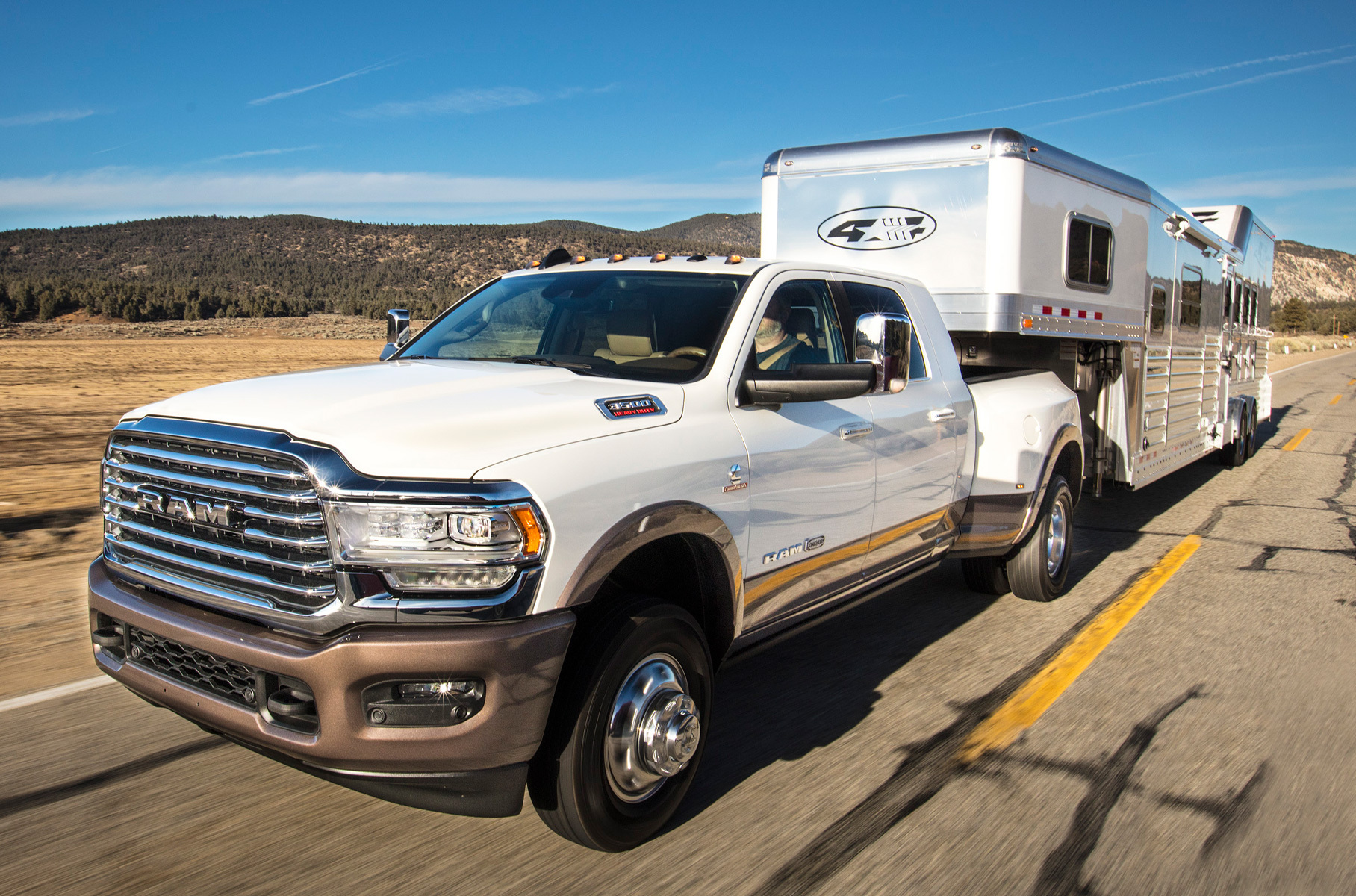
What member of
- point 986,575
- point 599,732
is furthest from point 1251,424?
point 599,732

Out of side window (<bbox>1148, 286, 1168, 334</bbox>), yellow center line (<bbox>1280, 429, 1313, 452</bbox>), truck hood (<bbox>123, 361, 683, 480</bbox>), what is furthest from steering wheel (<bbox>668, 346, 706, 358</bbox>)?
yellow center line (<bbox>1280, 429, 1313, 452</bbox>)

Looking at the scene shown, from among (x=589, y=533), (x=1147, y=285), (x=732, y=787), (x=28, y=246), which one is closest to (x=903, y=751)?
(x=732, y=787)

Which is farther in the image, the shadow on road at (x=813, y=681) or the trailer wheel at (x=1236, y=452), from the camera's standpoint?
the trailer wheel at (x=1236, y=452)

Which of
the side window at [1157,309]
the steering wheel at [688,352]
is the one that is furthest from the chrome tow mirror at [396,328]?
the side window at [1157,309]

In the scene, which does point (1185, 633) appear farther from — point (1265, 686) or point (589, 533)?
point (589, 533)

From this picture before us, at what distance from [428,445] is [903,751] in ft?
7.76

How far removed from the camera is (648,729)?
320 cm

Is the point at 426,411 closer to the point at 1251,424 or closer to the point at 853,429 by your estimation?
the point at 853,429

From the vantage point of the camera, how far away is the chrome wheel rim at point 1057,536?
6402mm

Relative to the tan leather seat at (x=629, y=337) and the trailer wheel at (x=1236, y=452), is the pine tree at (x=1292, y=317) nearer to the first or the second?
the trailer wheel at (x=1236, y=452)

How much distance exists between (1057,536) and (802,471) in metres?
3.31

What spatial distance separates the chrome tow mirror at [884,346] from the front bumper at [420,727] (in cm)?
188

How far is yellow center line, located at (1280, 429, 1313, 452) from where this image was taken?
15.3 m

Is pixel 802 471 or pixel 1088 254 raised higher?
pixel 1088 254
